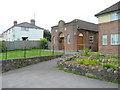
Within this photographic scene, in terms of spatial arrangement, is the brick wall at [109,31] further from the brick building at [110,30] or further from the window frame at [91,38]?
the window frame at [91,38]

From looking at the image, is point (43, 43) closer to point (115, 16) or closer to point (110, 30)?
point (110, 30)

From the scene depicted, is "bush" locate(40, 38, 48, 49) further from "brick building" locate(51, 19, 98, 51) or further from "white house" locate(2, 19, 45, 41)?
"white house" locate(2, 19, 45, 41)

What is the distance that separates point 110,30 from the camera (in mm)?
13055

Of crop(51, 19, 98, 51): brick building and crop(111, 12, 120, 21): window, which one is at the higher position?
crop(111, 12, 120, 21): window

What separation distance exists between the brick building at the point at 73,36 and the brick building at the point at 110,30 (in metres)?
3.27

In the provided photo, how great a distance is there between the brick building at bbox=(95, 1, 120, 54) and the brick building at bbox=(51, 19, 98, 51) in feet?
10.7

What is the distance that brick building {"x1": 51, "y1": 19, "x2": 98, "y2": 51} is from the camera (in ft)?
56.1

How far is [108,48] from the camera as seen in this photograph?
13.2 meters

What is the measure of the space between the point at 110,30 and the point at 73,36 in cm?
586

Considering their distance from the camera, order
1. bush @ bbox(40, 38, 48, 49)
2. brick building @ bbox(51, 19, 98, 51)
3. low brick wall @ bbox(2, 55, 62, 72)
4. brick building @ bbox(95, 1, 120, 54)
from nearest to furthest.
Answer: low brick wall @ bbox(2, 55, 62, 72) → brick building @ bbox(95, 1, 120, 54) → brick building @ bbox(51, 19, 98, 51) → bush @ bbox(40, 38, 48, 49)

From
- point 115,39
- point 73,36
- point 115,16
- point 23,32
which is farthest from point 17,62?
point 23,32

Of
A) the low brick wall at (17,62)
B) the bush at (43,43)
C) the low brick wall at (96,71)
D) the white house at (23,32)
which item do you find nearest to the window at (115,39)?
the low brick wall at (96,71)

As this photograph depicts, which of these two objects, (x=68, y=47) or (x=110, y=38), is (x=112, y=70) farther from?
(x=68, y=47)

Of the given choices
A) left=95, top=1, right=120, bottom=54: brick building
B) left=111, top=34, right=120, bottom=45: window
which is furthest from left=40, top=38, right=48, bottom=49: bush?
left=111, top=34, right=120, bottom=45: window
